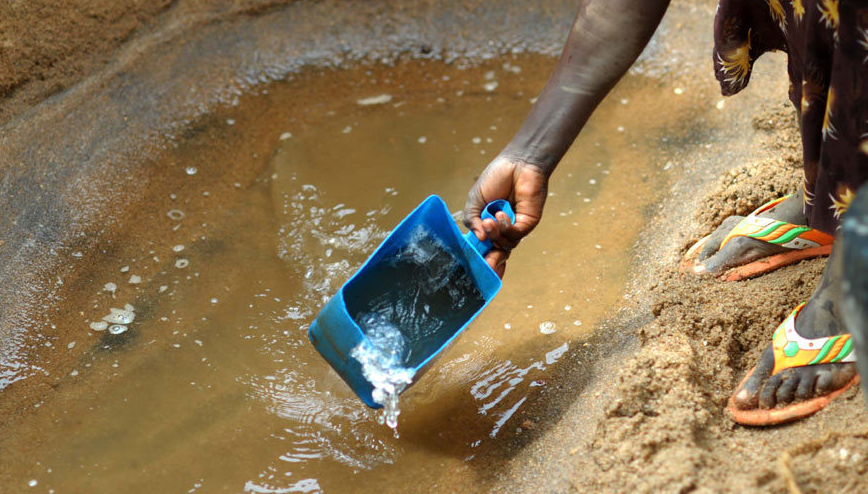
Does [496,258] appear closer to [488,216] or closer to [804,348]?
[488,216]

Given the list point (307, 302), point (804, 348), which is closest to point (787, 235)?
point (804, 348)

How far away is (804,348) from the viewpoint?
1.59 meters

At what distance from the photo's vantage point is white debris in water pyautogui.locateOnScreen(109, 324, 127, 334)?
2.08 m

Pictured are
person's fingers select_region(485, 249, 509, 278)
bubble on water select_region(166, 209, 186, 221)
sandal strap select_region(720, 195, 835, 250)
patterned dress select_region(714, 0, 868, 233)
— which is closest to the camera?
patterned dress select_region(714, 0, 868, 233)

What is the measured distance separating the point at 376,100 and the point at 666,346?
5.44 feet

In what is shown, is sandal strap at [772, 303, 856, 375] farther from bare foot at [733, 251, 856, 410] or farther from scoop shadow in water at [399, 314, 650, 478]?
scoop shadow in water at [399, 314, 650, 478]

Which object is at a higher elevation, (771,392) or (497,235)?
(497,235)

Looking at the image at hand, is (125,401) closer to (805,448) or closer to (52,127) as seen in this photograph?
(52,127)

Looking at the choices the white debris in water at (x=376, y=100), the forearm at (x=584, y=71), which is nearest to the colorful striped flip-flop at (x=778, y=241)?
the forearm at (x=584, y=71)

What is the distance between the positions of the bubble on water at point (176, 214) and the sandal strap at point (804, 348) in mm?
1788

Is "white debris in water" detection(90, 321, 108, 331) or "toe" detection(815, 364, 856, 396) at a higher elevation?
"white debris in water" detection(90, 321, 108, 331)

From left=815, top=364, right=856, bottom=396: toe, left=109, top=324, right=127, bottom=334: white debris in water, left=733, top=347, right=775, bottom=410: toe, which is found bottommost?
left=733, top=347, right=775, bottom=410: toe

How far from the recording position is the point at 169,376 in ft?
6.41

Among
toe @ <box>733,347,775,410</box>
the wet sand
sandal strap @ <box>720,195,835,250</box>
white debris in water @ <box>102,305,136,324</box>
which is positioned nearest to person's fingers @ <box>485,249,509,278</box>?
the wet sand
